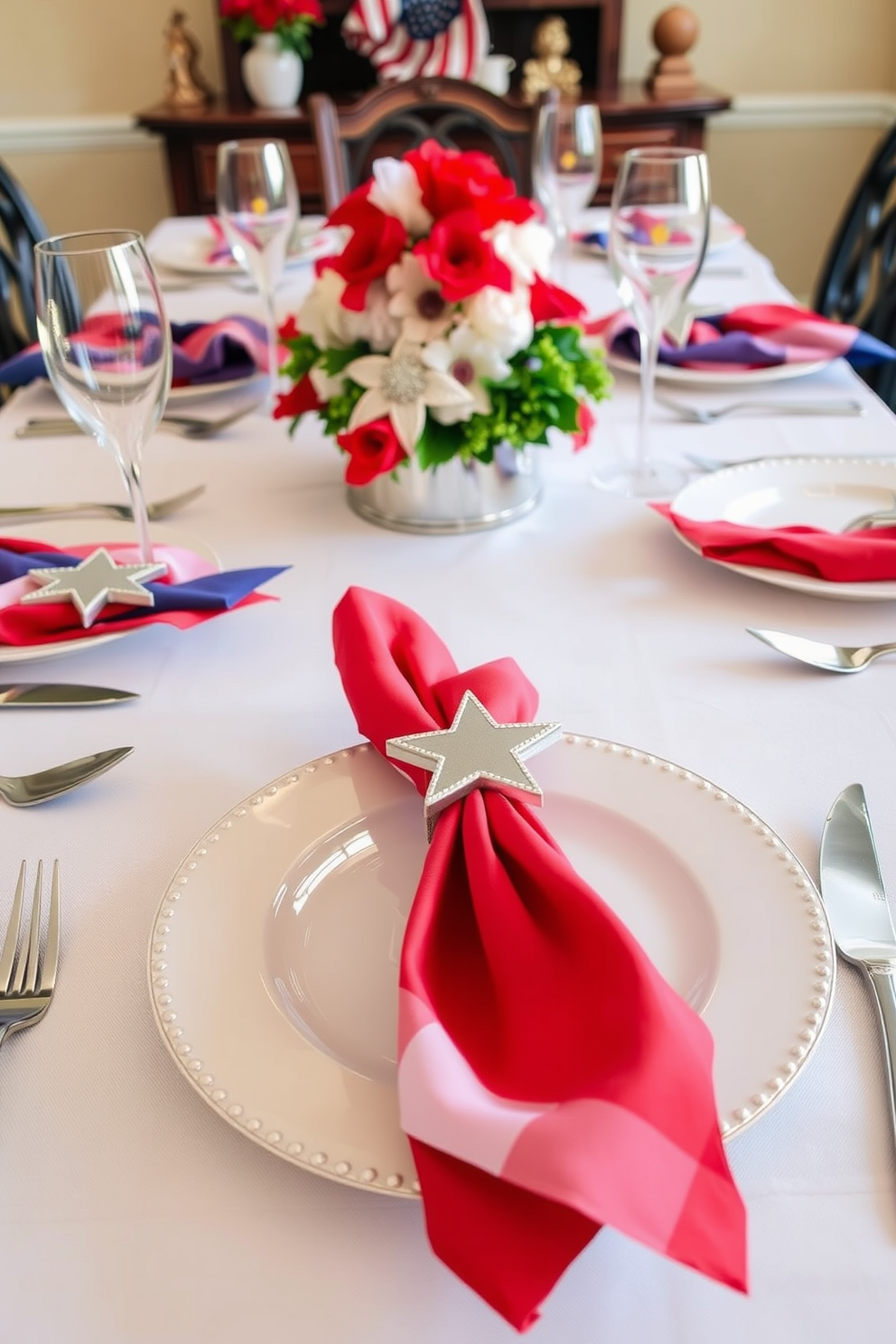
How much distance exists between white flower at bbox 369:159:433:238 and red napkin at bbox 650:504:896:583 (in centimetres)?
29

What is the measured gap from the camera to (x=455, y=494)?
87 centimetres

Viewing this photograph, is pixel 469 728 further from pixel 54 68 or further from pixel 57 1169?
pixel 54 68

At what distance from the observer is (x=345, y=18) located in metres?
2.79

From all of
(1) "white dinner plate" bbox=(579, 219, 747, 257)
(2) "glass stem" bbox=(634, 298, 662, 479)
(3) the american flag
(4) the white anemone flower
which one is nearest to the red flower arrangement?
(4) the white anemone flower

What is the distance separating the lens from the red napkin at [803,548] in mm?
741

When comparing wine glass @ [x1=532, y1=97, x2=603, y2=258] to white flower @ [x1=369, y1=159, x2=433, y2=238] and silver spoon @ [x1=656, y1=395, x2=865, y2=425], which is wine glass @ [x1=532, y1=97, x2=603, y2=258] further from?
white flower @ [x1=369, y1=159, x2=433, y2=238]

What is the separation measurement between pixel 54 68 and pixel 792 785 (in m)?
3.28

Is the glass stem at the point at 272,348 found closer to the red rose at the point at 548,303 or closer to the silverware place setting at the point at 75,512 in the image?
the silverware place setting at the point at 75,512

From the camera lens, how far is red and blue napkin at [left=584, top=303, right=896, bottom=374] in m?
1.14

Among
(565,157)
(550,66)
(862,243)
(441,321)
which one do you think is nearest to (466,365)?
(441,321)

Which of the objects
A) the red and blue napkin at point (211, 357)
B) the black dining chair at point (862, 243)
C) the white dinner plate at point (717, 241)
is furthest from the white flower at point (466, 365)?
the black dining chair at point (862, 243)

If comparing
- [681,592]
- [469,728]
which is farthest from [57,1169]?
[681,592]

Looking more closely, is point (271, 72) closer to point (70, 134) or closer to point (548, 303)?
point (70, 134)

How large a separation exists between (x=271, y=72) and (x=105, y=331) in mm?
2388
